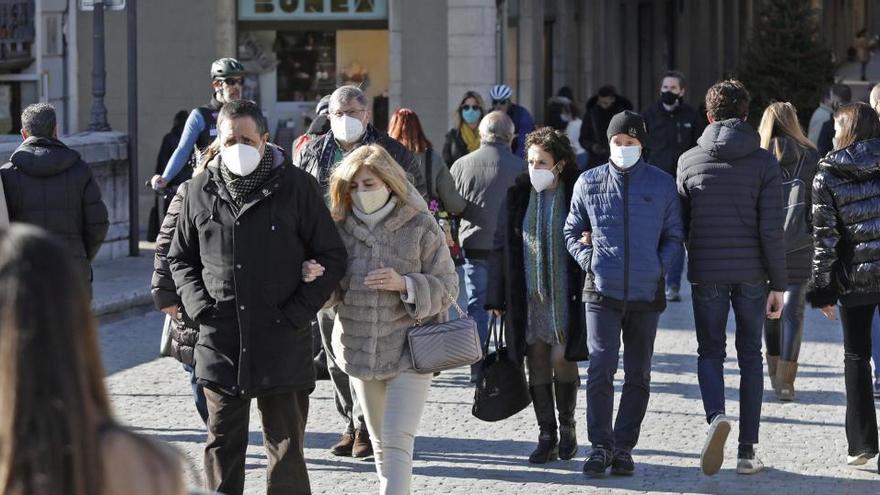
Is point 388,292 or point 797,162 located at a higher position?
point 797,162

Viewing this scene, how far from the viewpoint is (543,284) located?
8.42 metres

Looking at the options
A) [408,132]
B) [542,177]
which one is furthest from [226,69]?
[542,177]

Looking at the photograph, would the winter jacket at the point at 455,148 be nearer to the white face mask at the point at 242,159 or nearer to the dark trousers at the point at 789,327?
the dark trousers at the point at 789,327

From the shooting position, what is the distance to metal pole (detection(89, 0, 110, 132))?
17.2m

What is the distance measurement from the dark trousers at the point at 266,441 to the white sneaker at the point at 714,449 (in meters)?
2.12

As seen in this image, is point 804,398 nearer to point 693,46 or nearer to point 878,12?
point 693,46

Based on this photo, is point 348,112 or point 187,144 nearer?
point 348,112

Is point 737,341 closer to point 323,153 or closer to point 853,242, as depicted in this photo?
point 853,242

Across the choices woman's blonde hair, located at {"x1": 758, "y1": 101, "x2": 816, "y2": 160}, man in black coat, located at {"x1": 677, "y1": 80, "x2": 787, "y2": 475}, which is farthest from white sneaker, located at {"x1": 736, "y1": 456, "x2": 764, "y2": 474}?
woman's blonde hair, located at {"x1": 758, "y1": 101, "x2": 816, "y2": 160}

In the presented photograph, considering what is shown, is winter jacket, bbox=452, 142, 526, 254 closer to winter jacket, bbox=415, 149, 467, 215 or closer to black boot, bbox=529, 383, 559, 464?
winter jacket, bbox=415, 149, 467, 215

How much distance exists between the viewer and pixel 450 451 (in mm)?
8695

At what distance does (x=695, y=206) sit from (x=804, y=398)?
2.68 m

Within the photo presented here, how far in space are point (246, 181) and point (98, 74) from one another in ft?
37.7

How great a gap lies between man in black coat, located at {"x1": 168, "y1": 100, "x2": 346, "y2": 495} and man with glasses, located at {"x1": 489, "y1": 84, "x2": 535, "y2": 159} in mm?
6766
